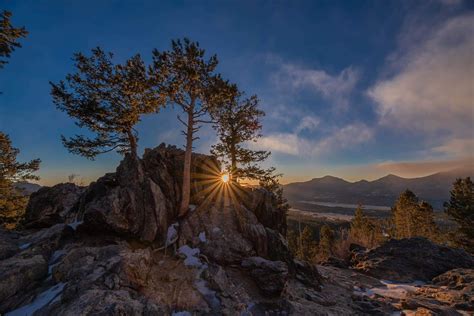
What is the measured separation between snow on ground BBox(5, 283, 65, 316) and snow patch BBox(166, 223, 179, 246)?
512cm

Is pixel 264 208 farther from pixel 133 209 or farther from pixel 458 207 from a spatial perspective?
pixel 458 207

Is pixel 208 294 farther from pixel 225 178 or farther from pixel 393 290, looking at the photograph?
pixel 393 290

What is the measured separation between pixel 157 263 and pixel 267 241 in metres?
7.51

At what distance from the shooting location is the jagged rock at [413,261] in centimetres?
2117

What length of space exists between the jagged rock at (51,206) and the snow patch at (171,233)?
7.21 m

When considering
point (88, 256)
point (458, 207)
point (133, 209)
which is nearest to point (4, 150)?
point (133, 209)

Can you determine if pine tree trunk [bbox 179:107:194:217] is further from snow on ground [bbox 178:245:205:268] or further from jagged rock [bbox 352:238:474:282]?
jagged rock [bbox 352:238:474:282]

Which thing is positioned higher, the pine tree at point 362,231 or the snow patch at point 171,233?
the snow patch at point 171,233

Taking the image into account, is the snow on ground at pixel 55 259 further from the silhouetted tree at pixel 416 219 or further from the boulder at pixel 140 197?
the silhouetted tree at pixel 416 219

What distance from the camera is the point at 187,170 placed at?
1504 cm

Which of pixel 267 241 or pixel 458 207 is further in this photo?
pixel 458 207

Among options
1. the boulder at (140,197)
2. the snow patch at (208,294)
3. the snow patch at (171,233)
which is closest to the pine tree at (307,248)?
the boulder at (140,197)

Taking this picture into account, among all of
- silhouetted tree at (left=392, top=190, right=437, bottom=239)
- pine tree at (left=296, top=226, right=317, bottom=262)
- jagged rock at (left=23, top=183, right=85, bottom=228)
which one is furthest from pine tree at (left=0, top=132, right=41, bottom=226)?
silhouetted tree at (left=392, top=190, right=437, bottom=239)

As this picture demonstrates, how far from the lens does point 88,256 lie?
918 cm
